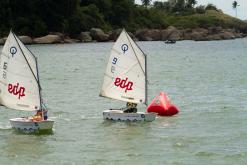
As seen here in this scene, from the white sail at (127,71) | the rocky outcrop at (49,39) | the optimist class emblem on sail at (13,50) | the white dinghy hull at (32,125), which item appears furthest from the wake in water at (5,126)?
the rocky outcrop at (49,39)

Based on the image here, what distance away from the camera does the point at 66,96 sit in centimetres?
6438

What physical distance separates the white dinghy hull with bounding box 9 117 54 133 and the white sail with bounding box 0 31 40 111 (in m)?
1.36

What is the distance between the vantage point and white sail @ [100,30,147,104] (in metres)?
47.2

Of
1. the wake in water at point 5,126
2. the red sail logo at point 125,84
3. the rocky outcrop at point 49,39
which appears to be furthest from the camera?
the rocky outcrop at point 49,39

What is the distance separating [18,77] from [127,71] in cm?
907

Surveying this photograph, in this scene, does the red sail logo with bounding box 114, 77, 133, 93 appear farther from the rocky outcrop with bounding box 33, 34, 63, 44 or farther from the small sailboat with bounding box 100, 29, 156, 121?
the rocky outcrop with bounding box 33, 34, 63, 44

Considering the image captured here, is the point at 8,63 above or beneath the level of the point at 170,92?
above

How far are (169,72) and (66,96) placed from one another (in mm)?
34057

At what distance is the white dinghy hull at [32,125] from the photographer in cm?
3975

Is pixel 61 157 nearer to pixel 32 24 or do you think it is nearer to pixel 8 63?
pixel 8 63

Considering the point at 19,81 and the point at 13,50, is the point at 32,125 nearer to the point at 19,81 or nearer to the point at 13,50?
the point at 19,81

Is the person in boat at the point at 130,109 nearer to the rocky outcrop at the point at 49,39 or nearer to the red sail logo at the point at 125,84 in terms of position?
the red sail logo at the point at 125,84

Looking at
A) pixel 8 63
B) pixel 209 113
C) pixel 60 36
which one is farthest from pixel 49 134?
pixel 60 36

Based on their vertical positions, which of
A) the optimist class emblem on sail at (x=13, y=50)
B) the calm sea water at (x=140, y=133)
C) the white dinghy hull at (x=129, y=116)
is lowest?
the calm sea water at (x=140, y=133)
